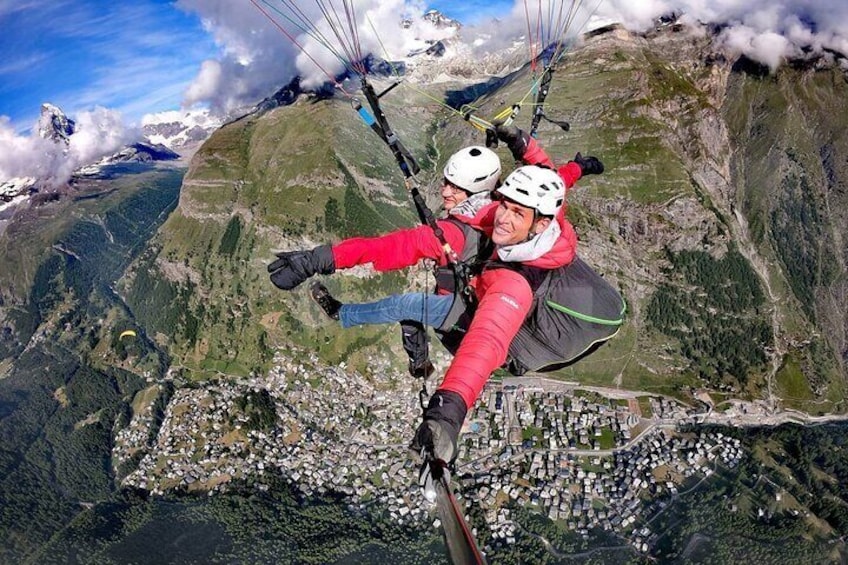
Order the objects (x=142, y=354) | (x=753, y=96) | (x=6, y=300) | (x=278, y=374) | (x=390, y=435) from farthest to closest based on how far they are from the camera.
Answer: (x=6, y=300), (x=753, y=96), (x=142, y=354), (x=278, y=374), (x=390, y=435)

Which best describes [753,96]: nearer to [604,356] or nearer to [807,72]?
[807,72]

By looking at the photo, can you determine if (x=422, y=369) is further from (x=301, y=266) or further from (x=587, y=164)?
(x=587, y=164)

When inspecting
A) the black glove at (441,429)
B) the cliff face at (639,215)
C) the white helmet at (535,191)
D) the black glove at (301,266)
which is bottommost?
the cliff face at (639,215)

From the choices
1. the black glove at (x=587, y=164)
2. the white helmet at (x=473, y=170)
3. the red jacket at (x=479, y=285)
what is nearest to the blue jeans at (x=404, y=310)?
the red jacket at (x=479, y=285)

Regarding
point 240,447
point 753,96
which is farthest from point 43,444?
point 753,96

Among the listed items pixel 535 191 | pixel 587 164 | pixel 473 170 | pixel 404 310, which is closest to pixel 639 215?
pixel 587 164

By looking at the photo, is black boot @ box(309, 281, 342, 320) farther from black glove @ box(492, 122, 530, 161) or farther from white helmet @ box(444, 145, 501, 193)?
black glove @ box(492, 122, 530, 161)

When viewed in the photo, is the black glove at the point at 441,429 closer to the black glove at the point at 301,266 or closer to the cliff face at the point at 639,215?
the black glove at the point at 301,266
